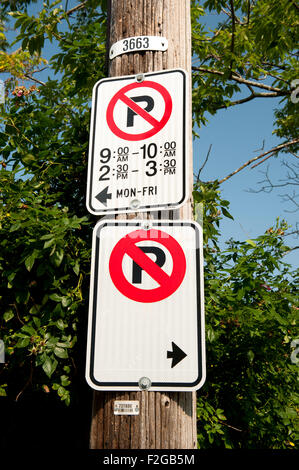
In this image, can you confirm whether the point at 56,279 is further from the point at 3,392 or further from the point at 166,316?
the point at 166,316

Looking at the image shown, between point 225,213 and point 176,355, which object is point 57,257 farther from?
point 225,213

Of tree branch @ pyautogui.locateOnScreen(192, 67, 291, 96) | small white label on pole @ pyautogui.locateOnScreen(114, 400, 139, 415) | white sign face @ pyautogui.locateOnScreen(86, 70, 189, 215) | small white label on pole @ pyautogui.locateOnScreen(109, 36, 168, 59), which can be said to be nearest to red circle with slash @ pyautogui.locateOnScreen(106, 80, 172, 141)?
white sign face @ pyautogui.locateOnScreen(86, 70, 189, 215)

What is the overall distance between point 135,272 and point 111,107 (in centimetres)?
76

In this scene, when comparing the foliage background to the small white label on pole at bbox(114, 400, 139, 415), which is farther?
the foliage background

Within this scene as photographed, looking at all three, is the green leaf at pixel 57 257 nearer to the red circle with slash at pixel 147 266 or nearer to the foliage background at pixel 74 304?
the foliage background at pixel 74 304

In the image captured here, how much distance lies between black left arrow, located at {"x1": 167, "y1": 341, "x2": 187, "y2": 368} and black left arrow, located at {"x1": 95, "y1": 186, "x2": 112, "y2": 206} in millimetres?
635

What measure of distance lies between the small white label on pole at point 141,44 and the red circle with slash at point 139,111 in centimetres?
20

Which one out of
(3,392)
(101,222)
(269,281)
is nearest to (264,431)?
(269,281)

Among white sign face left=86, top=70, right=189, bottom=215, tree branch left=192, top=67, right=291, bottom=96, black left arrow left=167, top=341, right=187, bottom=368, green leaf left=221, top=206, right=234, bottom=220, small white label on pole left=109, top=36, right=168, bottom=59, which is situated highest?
tree branch left=192, top=67, right=291, bottom=96

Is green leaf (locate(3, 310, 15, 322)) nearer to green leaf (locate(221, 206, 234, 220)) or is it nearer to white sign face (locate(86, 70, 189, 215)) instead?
white sign face (locate(86, 70, 189, 215))

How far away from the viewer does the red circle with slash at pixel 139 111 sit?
67.0 inches

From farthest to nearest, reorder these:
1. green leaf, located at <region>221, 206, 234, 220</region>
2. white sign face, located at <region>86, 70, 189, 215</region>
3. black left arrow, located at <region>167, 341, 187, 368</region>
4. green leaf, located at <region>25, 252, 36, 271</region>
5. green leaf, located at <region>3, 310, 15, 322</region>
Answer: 1. green leaf, located at <region>221, 206, 234, 220</region>
2. green leaf, located at <region>3, 310, 15, 322</region>
3. green leaf, located at <region>25, 252, 36, 271</region>
4. white sign face, located at <region>86, 70, 189, 215</region>
5. black left arrow, located at <region>167, 341, 187, 368</region>

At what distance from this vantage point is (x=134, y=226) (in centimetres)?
161

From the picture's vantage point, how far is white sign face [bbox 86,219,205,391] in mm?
1436
